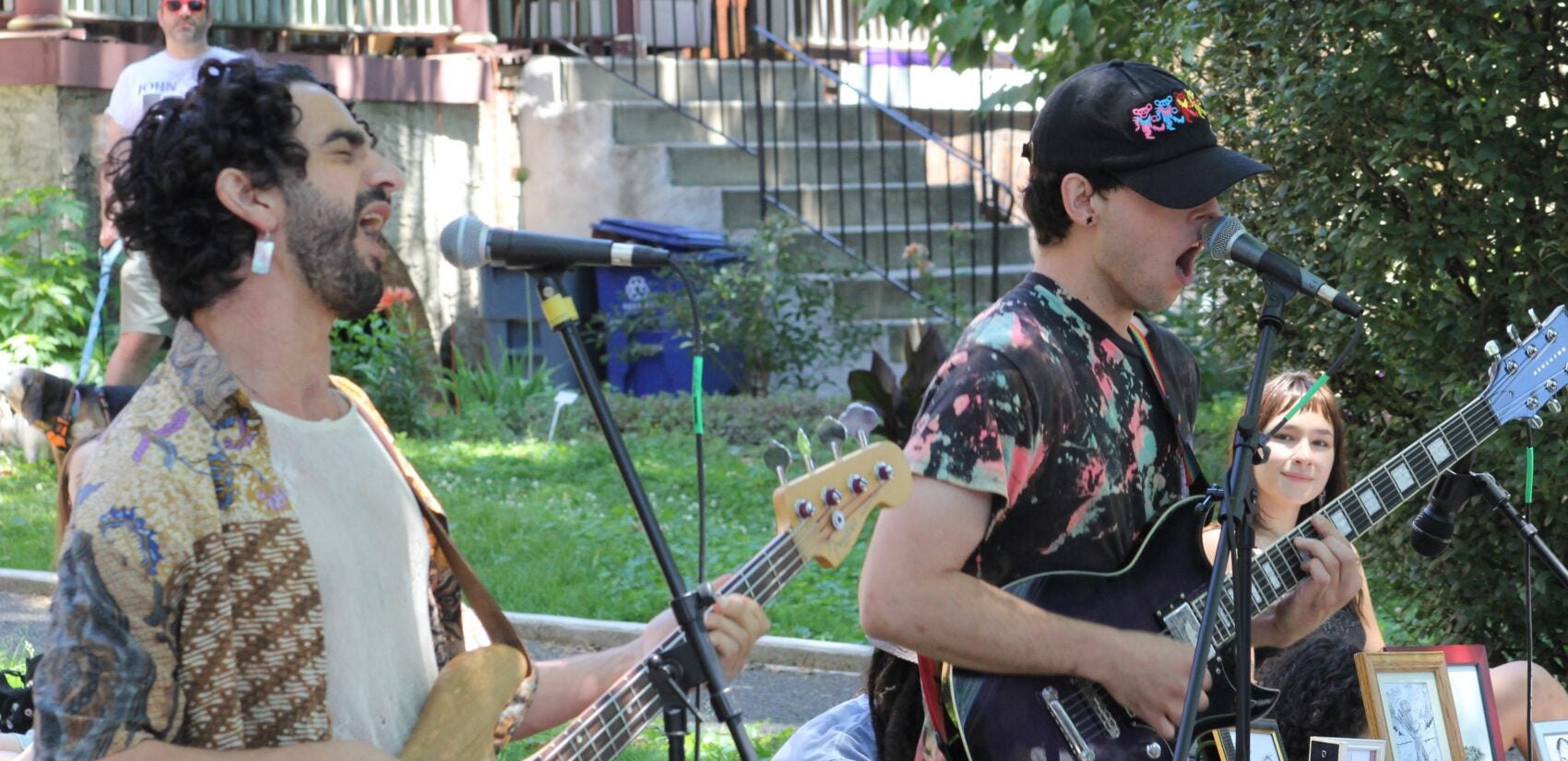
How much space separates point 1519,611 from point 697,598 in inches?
131

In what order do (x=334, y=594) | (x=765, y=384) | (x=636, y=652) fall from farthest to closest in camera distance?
1. (x=765, y=384)
2. (x=636, y=652)
3. (x=334, y=594)

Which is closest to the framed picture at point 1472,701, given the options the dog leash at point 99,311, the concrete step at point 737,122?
the dog leash at point 99,311

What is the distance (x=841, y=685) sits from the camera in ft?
20.9

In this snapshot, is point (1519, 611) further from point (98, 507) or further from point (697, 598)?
point (98, 507)

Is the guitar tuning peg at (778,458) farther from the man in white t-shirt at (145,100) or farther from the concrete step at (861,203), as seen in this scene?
the concrete step at (861,203)

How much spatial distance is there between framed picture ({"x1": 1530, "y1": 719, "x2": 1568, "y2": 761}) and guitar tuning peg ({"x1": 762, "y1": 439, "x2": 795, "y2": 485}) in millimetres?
2636

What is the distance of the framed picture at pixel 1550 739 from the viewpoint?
4414 millimetres

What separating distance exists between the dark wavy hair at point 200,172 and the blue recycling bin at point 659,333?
874 centimetres

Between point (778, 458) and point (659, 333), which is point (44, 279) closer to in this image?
point (659, 333)

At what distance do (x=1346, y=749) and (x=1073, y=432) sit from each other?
143cm

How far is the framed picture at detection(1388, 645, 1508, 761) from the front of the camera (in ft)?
13.5

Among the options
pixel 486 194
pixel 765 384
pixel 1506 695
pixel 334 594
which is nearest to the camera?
pixel 334 594

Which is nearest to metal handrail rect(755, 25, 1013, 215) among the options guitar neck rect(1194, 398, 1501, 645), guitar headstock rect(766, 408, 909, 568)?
guitar neck rect(1194, 398, 1501, 645)

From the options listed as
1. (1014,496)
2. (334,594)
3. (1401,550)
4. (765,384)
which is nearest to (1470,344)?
(1401,550)
